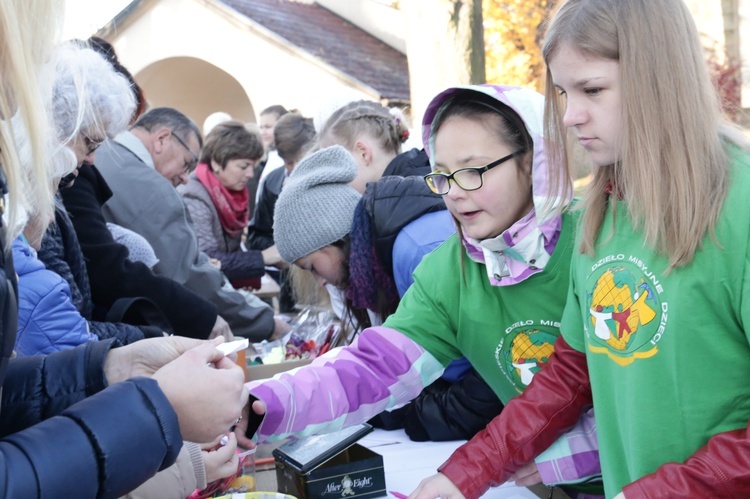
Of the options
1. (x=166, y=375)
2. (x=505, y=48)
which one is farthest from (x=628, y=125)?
(x=505, y=48)

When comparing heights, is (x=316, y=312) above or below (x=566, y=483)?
below

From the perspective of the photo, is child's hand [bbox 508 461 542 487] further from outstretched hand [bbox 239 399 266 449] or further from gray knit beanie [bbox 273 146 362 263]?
gray knit beanie [bbox 273 146 362 263]

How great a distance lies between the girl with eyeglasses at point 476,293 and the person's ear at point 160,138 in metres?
2.87

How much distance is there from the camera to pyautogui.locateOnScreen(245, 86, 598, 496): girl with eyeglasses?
197 cm

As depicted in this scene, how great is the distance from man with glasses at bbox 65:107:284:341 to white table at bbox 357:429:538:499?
1.90 metres

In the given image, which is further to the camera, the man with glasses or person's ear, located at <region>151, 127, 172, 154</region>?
person's ear, located at <region>151, 127, 172, 154</region>

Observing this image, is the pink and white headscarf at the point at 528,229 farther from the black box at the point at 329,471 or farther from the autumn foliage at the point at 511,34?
the autumn foliage at the point at 511,34

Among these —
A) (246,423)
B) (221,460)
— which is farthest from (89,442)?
(246,423)

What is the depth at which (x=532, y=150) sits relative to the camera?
2.02 meters

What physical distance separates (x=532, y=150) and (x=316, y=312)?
7.25 ft

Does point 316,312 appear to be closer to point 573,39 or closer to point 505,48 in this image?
point 573,39

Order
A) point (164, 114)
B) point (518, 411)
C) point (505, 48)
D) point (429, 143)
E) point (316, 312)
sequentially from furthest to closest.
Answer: point (505, 48)
point (164, 114)
point (316, 312)
point (429, 143)
point (518, 411)

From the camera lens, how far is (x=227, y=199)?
5574 millimetres

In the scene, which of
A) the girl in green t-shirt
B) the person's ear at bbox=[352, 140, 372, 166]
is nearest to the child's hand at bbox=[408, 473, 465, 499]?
the girl in green t-shirt
